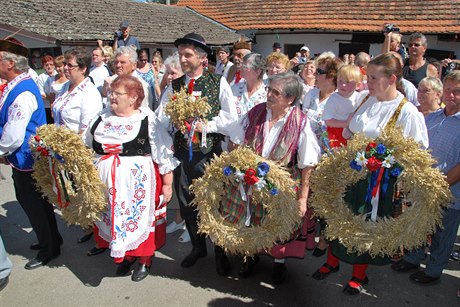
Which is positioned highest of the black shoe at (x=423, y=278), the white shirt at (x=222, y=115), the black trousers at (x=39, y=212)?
the white shirt at (x=222, y=115)

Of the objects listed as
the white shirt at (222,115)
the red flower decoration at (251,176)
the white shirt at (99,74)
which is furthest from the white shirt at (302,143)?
the white shirt at (99,74)

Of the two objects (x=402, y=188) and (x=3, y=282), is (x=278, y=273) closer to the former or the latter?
(x=402, y=188)

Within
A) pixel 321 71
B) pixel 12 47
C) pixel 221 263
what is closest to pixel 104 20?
pixel 12 47

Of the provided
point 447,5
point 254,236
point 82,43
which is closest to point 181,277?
point 254,236

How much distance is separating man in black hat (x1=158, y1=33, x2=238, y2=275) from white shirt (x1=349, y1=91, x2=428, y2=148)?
3.97 ft

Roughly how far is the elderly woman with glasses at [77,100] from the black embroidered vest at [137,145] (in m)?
0.49

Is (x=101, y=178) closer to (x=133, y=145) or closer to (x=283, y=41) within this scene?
(x=133, y=145)

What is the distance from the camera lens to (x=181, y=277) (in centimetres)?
394

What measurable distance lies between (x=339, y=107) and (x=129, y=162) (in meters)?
2.23

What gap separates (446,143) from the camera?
339cm

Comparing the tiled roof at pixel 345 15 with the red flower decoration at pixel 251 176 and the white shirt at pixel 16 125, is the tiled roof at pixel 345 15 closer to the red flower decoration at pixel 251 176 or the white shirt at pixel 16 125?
the red flower decoration at pixel 251 176

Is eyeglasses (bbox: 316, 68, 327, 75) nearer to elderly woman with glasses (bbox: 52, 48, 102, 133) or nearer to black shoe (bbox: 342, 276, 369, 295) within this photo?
black shoe (bbox: 342, 276, 369, 295)

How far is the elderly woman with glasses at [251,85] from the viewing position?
462 cm

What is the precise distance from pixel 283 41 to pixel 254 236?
15.9 metres
